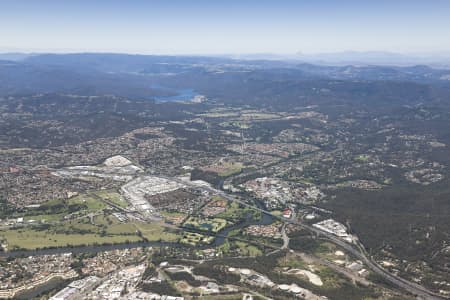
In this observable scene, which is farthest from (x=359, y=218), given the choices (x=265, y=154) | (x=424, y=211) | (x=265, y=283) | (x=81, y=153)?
(x=81, y=153)

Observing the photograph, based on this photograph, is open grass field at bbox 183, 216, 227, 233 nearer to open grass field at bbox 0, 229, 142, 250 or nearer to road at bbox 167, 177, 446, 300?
road at bbox 167, 177, 446, 300

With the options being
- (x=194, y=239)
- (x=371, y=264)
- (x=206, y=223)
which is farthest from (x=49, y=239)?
(x=371, y=264)

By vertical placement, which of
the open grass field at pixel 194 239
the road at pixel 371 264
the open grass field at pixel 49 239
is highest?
the open grass field at pixel 49 239

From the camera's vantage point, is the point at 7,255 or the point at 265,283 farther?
the point at 7,255

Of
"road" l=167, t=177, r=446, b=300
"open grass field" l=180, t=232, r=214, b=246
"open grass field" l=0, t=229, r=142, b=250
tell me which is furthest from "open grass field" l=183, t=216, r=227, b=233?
"open grass field" l=0, t=229, r=142, b=250

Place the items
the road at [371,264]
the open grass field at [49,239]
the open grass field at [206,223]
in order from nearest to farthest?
the road at [371,264] < the open grass field at [49,239] < the open grass field at [206,223]

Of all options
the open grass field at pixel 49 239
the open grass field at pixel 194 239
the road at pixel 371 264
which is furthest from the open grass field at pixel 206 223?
the open grass field at pixel 49 239

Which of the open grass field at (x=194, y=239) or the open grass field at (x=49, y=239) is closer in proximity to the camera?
the open grass field at (x=49, y=239)

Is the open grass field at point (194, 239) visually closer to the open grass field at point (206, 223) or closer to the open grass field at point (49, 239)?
the open grass field at point (206, 223)

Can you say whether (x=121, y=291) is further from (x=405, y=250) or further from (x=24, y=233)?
(x=405, y=250)

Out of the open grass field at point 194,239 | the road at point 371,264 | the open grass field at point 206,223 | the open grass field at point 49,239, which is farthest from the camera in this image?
the open grass field at point 206,223

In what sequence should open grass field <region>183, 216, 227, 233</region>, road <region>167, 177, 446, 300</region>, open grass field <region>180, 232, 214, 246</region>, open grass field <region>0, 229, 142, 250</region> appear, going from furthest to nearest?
open grass field <region>183, 216, 227, 233</region>, open grass field <region>180, 232, 214, 246</region>, open grass field <region>0, 229, 142, 250</region>, road <region>167, 177, 446, 300</region>
